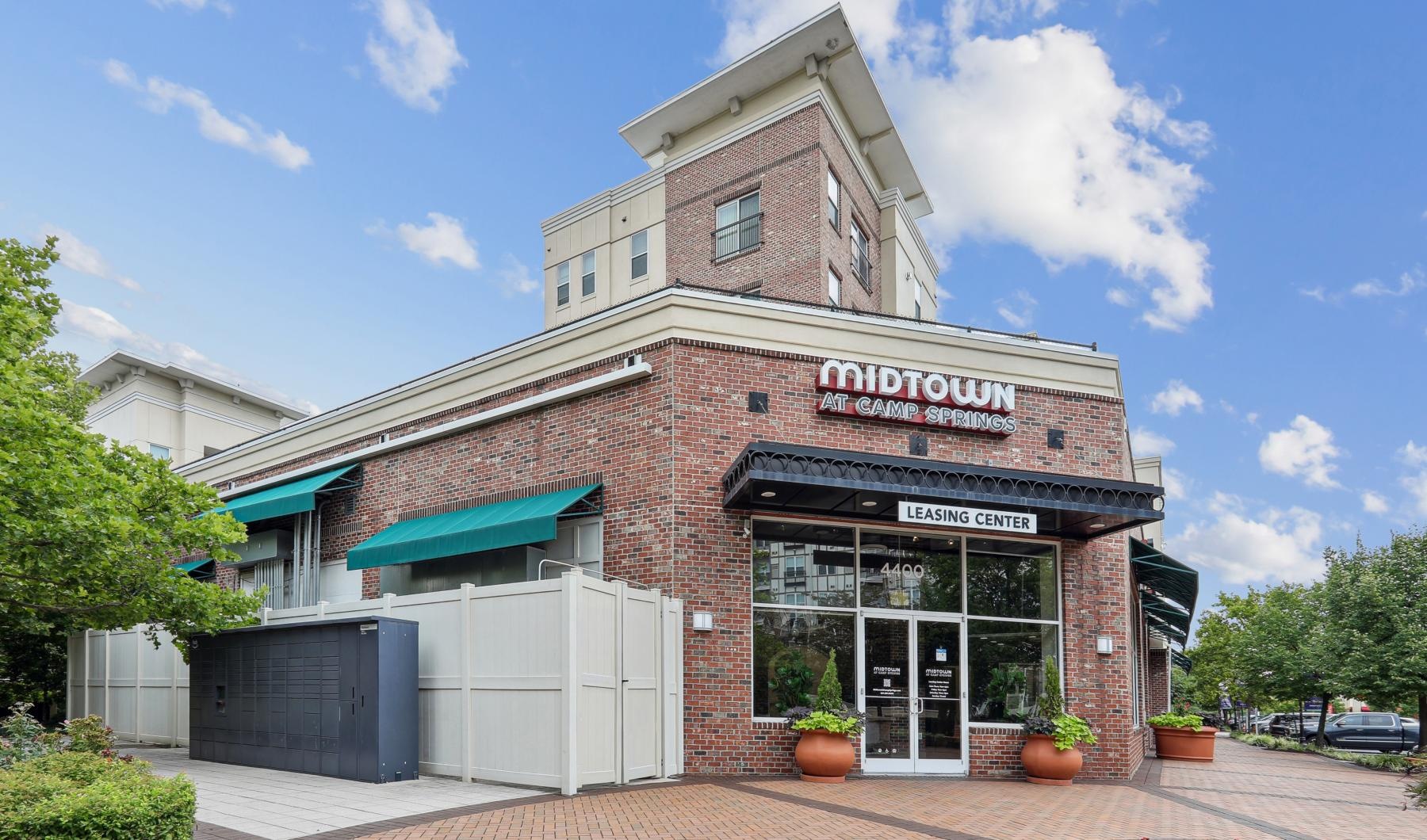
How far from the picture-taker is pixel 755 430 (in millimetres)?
14453

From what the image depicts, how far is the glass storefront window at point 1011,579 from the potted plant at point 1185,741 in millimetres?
7426

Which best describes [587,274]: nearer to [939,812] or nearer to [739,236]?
[739,236]

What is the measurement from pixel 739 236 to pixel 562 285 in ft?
27.2

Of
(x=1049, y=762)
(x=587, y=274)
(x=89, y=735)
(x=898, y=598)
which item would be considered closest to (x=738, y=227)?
(x=587, y=274)

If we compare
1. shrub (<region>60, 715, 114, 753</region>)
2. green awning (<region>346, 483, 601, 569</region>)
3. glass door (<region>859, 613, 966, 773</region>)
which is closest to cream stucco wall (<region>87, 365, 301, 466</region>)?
green awning (<region>346, 483, 601, 569</region>)

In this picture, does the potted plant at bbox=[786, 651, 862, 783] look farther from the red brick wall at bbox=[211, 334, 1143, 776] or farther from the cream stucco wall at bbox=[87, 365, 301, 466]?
the cream stucco wall at bbox=[87, 365, 301, 466]

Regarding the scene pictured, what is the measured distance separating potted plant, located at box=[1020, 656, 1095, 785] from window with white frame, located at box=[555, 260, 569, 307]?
21.3 meters

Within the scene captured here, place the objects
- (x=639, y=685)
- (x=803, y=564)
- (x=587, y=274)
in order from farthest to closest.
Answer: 1. (x=587, y=274)
2. (x=803, y=564)
3. (x=639, y=685)

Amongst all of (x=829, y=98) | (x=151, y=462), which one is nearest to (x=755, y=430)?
(x=151, y=462)

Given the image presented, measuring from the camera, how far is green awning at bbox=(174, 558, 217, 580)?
71.4ft

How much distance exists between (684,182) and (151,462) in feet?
56.8

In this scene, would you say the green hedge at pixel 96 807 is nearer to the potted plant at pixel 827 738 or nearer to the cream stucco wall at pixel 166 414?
the potted plant at pixel 827 738

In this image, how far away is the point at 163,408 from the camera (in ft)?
118

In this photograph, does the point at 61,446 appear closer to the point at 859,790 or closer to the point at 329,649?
the point at 329,649
